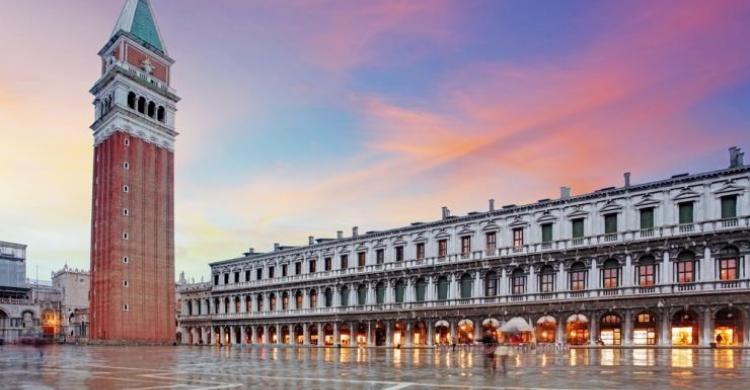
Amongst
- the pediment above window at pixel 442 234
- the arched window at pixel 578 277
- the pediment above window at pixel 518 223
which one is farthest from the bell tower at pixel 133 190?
the arched window at pixel 578 277

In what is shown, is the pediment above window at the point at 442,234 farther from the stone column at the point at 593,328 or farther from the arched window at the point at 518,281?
the stone column at the point at 593,328

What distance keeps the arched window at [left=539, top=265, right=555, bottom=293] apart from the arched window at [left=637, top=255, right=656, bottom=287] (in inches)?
288

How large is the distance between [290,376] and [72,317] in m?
111

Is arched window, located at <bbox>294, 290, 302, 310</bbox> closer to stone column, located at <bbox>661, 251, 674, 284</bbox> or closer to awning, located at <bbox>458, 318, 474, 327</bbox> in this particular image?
awning, located at <bbox>458, 318, 474, 327</bbox>

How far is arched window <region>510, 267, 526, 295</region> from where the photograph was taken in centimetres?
5685

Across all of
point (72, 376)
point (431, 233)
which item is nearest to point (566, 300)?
point (431, 233)

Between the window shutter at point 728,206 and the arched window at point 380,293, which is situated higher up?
the window shutter at point 728,206

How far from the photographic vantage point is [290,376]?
2105 centimetres

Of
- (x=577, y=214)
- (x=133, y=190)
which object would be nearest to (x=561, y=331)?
(x=577, y=214)

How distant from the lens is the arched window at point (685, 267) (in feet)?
156

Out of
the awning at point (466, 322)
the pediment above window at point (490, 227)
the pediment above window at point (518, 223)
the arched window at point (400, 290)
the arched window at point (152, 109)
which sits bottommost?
the awning at point (466, 322)

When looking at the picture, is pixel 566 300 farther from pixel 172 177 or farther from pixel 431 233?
pixel 172 177

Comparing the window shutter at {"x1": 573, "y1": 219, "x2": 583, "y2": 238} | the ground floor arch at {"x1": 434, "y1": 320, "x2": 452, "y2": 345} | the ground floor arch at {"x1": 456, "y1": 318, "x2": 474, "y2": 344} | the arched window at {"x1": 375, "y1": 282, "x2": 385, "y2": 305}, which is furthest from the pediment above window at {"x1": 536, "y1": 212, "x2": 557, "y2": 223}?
the arched window at {"x1": 375, "y1": 282, "x2": 385, "y2": 305}

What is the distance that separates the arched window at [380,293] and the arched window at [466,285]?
1037 cm
